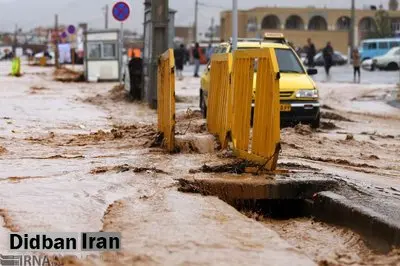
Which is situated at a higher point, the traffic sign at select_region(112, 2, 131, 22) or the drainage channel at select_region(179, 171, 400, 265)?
the traffic sign at select_region(112, 2, 131, 22)

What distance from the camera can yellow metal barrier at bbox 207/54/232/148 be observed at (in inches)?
339

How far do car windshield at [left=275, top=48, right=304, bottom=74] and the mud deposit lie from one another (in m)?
7.51

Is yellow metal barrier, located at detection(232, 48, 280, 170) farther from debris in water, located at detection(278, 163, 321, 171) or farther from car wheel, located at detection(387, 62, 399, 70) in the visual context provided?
car wheel, located at detection(387, 62, 399, 70)

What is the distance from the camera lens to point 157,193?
6.50 metres

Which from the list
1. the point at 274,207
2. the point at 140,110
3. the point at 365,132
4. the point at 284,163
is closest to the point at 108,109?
the point at 140,110

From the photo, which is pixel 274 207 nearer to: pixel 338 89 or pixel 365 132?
pixel 365 132

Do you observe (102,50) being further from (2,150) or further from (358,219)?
(358,219)

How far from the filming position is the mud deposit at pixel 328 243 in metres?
4.84

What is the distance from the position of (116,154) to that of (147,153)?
413 mm

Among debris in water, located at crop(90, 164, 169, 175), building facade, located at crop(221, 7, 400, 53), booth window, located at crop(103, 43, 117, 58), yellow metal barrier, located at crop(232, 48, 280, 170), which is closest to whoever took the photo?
yellow metal barrier, located at crop(232, 48, 280, 170)

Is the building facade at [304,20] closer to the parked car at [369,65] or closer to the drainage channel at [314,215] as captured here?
the parked car at [369,65]

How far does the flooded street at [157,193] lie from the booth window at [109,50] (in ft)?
57.0

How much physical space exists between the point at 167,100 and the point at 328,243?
13.8ft

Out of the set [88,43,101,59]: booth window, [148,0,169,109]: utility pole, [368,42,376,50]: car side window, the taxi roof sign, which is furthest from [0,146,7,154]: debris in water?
[368,42,376,50]: car side window
